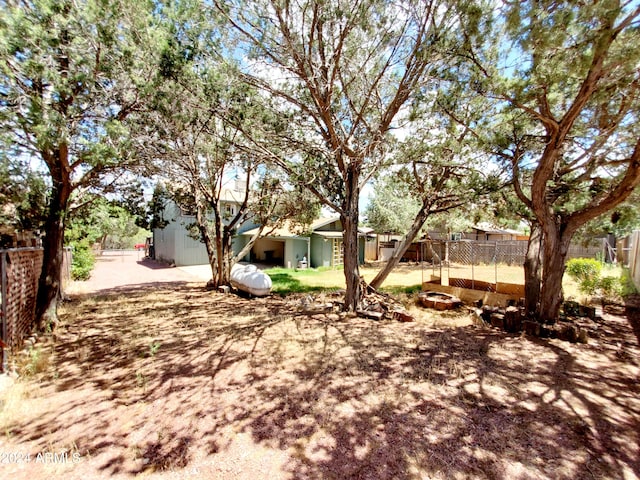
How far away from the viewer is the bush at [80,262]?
12.3 metres

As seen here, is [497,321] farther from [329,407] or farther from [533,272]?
[329,407]

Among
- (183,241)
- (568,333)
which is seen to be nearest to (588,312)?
(568,333)

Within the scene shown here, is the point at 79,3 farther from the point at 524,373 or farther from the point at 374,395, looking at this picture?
the point at 524,373

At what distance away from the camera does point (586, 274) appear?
10.4m

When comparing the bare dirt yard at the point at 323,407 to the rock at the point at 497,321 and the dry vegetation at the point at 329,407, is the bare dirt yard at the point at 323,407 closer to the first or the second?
the dry vegetation at the point at 329,407

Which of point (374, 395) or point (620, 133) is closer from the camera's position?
point (374, 395)

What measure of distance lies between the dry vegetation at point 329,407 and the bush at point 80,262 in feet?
29.2

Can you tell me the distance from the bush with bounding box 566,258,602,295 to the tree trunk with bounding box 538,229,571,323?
18.4ft

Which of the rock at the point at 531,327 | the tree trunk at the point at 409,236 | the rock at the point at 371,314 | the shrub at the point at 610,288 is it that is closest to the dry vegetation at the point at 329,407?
the rock at the point at 531,327

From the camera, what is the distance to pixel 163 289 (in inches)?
426

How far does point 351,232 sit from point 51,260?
6262 millimetres

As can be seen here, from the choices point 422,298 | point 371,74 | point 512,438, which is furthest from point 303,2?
point 422,298

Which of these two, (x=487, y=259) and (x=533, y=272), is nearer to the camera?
(x=533, y=272)

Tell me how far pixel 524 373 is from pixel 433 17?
17.7 feet
